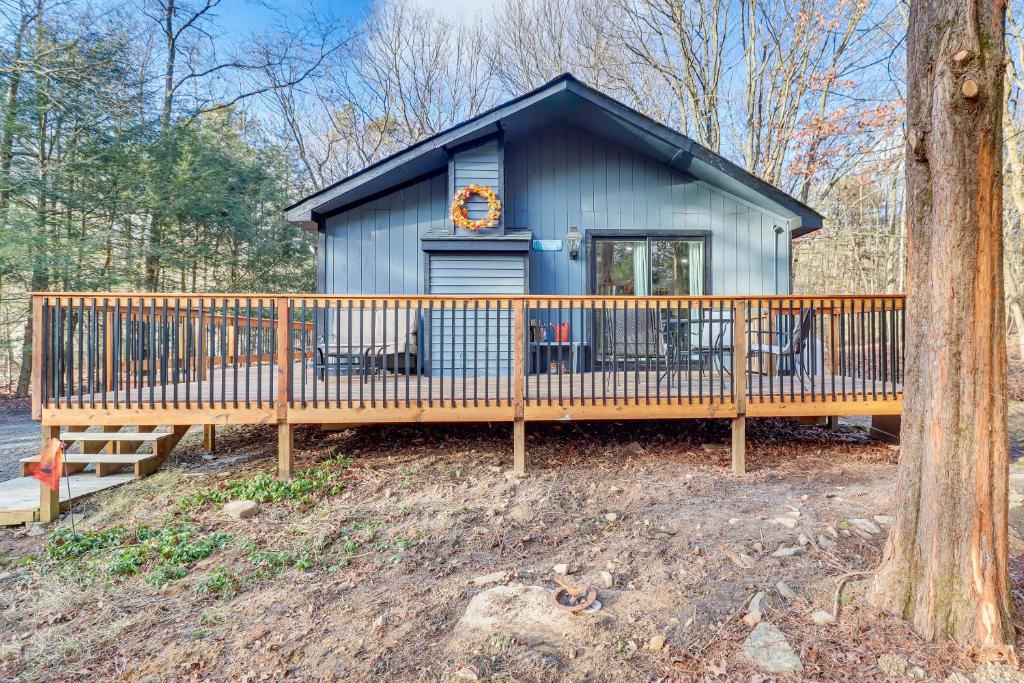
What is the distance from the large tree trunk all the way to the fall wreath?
4.75 metres

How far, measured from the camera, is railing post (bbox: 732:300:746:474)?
13.9 feet

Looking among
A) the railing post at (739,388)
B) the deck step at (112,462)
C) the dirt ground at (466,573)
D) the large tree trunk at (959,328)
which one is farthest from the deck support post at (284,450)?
the large tree trunk at (959,328)

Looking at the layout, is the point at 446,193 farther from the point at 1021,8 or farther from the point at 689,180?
the point at 1021,8

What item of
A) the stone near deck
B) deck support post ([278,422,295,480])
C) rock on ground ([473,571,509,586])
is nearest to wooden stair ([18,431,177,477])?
deck support post ([278,422,295,480])

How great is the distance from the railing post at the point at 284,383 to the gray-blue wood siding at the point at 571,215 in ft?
9.07

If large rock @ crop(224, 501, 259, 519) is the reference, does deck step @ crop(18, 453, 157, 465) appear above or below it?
above

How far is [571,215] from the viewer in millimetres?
6938

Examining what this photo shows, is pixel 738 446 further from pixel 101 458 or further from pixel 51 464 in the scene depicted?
pixel 101 458

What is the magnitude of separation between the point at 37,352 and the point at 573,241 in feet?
18.3

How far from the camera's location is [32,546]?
332 cm

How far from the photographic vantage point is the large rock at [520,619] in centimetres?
215

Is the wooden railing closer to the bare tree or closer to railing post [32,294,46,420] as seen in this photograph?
railing post [32,294,46,420]

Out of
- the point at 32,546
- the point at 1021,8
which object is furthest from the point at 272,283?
the point at 1021,8

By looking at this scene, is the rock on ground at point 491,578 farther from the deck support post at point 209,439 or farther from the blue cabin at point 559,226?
the blue cabin at point 559,226
